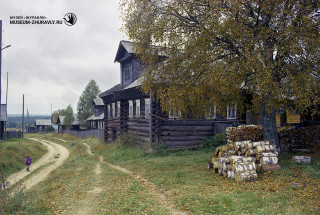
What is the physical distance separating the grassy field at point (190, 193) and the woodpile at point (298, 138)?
1788 millimetres

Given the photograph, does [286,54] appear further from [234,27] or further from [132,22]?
[132,22]

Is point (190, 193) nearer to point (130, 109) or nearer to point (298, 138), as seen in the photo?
point (298, 138)

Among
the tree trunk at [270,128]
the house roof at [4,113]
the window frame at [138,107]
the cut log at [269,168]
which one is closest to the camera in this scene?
the cut log at [269,168]

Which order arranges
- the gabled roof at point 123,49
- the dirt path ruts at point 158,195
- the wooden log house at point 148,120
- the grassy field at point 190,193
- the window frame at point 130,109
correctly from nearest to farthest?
the grassy field at point 190,193, the dirt path ruts at point 158,195, the wooden log house at point 148,120, the gabled roof at point 123,49, the window frame at point 130,109

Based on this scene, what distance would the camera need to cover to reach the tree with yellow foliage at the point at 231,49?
9.99 metres

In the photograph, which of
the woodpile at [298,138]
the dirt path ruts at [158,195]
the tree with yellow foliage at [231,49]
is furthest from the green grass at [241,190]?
the tree with yellow foliage at [231,49]

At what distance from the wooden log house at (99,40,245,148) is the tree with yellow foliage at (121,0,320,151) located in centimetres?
398

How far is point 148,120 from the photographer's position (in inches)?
787

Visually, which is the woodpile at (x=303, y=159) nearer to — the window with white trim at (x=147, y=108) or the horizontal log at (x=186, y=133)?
the horizontal log at (x=186, y=133)

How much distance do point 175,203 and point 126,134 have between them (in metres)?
15.0

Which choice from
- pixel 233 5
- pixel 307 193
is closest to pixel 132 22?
pixel 233 5

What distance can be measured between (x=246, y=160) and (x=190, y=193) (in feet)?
9.48

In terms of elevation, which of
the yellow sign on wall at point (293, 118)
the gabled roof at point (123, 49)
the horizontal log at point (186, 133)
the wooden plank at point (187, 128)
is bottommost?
the horizontal log at point (186, 133)

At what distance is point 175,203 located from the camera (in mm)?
7918
